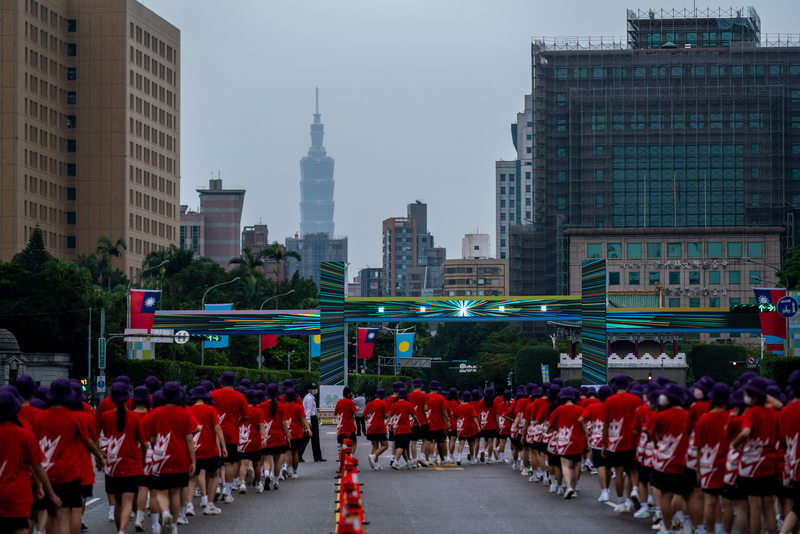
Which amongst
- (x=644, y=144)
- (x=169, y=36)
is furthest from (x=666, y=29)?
(x=169, y=36)

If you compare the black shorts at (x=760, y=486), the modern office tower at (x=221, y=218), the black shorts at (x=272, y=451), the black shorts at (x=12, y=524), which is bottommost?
the black shorts at (x=272, y=451)

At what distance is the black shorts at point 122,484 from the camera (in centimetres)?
1309

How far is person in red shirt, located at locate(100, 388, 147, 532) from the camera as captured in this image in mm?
13086

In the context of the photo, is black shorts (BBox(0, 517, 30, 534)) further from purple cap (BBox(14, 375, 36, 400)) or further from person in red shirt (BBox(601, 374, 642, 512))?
person in red shirt (BBox(601, 374, 642, 512))

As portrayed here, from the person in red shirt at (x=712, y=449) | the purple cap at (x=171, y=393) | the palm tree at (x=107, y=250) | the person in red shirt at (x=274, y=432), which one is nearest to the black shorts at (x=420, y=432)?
the person in red shirt at (x=274, y=432)

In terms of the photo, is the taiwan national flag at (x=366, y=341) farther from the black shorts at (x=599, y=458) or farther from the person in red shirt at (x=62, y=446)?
the person in red shirt at (x=62, y=446)

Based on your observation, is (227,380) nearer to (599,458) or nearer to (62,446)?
(62,446)

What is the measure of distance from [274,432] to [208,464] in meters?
3.95

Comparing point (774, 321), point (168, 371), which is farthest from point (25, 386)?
point (168, 371)

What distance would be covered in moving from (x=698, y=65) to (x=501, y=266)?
76.1 metres

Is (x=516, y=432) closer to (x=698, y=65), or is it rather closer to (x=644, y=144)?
(x=644, y=144)

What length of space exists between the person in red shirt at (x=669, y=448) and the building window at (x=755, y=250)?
328 ft

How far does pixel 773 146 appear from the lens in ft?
371

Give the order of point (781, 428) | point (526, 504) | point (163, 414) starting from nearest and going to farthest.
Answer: point (781, 428) < point (163, 414) < point (526, 504)
